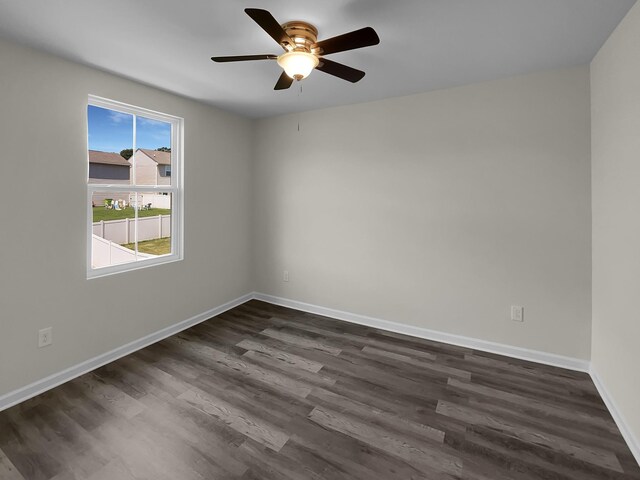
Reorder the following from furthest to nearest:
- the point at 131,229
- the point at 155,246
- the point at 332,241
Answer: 1. the point at 332,241
2. the point at 155,246
3. the point at 131,229

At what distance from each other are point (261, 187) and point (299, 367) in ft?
8.02

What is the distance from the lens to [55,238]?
239 cm

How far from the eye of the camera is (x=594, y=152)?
95.8 inches

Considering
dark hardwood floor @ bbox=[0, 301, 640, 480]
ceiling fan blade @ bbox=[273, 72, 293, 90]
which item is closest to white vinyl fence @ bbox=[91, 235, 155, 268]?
dark hardwood floor @ bbox=[0, 301, 640, 480]

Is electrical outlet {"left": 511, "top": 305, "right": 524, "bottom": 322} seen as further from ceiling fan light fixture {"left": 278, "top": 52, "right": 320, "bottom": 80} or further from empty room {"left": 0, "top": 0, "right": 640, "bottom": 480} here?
ceiling fan light fixture {"left": 278, "top": 52, "right": 320, "bottom": 80}

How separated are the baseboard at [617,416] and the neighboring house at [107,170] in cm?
399

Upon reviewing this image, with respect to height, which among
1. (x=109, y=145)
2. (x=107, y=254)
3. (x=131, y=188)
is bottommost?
(x=107, y=254)

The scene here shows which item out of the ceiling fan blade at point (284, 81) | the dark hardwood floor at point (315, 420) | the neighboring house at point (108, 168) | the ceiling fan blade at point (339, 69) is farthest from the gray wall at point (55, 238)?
the ceiling fan blade at point (339, 69)

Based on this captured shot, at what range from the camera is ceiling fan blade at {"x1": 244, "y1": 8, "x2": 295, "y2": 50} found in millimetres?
1412

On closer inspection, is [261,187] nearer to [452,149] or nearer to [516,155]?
[452,149]

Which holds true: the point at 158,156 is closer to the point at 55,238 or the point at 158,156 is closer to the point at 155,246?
the point at 155,246

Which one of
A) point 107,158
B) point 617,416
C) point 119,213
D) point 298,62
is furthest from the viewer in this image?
point 119,213

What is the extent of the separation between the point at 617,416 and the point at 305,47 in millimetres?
2961

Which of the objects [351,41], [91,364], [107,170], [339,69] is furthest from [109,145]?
[351,41]
